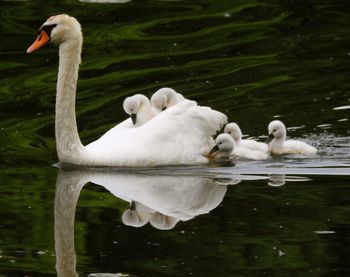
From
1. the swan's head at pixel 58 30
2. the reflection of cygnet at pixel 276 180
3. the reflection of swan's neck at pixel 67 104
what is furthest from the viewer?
the swan's head at pixel 58 30

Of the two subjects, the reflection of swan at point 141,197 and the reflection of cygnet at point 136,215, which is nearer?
the reflection of swan at point 141,197

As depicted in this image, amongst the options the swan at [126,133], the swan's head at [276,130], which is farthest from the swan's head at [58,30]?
the swan's head at [276,130]

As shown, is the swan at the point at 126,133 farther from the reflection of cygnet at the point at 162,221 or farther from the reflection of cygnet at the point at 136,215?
the reflection of cygnet at the point at 162,221

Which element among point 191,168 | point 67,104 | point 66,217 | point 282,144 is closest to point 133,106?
point 67,104

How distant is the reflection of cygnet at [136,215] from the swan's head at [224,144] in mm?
1981

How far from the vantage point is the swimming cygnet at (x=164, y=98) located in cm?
1367

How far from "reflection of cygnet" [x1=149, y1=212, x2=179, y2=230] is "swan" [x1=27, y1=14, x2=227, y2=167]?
1.87 meters

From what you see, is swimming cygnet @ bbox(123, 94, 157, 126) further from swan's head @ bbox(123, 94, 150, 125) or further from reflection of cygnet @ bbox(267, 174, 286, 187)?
reflection of cygnet @ bbox(267, 174, 286, 187)

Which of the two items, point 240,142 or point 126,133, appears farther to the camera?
point 240,142

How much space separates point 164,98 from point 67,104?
1083 mm

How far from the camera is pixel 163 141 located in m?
12.8

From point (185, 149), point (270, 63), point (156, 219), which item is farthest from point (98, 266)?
point (270, 63)

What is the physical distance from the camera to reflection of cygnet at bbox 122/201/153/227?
1062cm

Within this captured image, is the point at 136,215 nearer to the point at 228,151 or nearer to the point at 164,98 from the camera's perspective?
the point at 228,151
